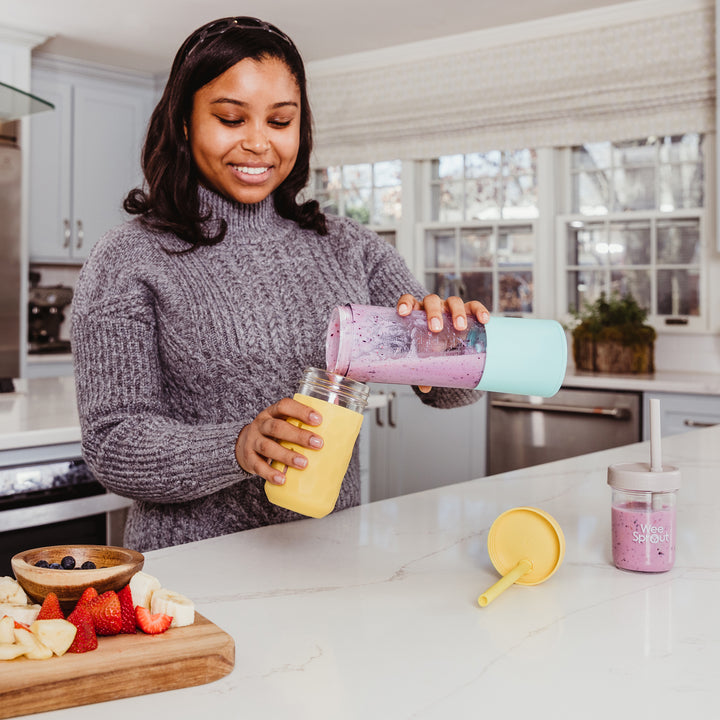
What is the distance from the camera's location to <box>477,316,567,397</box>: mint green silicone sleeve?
0.93 meters

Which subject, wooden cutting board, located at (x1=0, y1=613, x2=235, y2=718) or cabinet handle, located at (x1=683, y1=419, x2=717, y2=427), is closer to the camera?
wooden cutting board, located at (x1=0, y1=613, x2=235, y2=718)

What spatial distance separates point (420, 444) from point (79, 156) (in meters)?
2.80

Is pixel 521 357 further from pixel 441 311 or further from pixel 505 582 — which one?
pixel 505 582

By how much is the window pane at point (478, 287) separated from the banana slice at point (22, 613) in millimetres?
4178

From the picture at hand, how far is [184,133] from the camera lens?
1.26 meters

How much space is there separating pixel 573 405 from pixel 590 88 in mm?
1607

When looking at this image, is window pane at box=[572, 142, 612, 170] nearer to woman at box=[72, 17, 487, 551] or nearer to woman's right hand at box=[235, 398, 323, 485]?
woman at box=[72, 17, 487, 551]

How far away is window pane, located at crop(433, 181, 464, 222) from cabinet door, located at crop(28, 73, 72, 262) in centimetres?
223

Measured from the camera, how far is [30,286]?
5.21 metres

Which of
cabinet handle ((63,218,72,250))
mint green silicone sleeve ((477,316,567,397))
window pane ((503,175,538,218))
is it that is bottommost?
mint green silicone sleeve ((477,316,567,397))

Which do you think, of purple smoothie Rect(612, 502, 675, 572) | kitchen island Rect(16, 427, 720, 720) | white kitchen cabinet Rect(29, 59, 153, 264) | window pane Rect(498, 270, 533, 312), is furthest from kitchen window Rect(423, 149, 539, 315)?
purple smoothie Rect(612, 502, 675, 572)

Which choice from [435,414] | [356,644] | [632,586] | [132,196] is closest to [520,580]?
[632,586]

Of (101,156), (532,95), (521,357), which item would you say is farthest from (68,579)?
(101,156)

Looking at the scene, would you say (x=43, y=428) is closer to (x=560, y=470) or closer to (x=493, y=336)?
(x=560, y=470)
